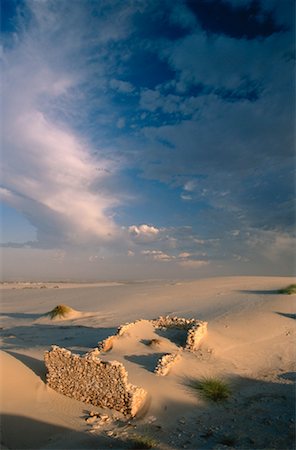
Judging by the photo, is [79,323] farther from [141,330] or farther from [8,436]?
[8,436]

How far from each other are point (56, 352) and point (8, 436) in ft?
8.63

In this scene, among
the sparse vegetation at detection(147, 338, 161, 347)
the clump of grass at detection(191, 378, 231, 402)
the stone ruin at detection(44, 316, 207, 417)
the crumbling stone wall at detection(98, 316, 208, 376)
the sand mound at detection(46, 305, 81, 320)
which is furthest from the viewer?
the sand mound at detection(46, 305, 81, 320)

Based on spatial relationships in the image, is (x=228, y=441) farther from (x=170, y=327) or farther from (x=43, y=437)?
(x=170, y=327)

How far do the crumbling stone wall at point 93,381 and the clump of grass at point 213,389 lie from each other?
2027 mm

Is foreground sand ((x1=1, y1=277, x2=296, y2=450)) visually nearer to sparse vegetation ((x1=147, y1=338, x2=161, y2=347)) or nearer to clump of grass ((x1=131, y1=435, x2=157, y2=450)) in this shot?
clump of grass ((x1=131, y1=435, x2=157, y2=450))

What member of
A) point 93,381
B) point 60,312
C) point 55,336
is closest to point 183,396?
point 93,381

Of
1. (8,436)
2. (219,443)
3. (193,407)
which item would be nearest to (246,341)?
(193,407)

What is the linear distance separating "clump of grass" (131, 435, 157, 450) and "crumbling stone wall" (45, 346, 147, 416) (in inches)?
56.5

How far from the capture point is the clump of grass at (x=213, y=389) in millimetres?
11117

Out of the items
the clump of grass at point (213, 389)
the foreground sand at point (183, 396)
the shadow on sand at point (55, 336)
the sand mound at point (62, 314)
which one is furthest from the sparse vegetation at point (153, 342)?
the sand mound at point (62, 314)

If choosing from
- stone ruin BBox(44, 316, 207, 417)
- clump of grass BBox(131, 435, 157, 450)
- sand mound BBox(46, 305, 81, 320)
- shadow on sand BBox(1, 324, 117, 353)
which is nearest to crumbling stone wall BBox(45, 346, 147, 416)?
stone ruin BBox(44, 316, 207, 417)

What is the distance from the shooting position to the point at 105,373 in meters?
10.1

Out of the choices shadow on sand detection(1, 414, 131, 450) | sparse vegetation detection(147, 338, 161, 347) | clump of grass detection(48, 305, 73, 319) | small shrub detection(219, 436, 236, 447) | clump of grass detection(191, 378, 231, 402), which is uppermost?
clump of grass detection(48, 305, 73, 319)

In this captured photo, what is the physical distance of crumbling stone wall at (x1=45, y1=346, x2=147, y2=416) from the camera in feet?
32.7
